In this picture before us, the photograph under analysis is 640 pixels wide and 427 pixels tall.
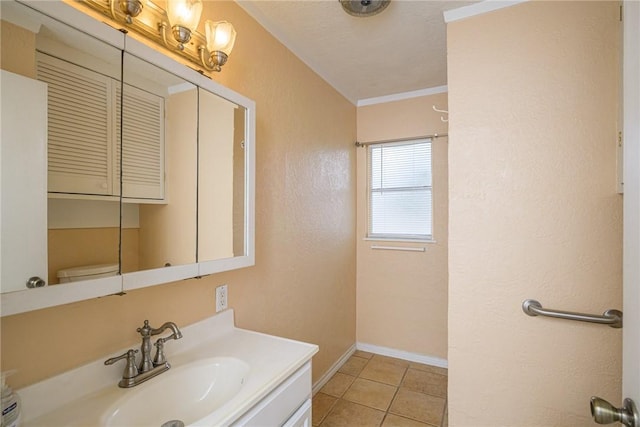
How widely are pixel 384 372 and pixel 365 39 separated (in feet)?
8.68

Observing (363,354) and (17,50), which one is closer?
(17,50)

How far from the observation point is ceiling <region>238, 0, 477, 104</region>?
160 cm

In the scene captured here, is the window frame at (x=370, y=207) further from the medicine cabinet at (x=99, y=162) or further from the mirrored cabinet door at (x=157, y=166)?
the mirrored cabinet door at (x=157, y=166)

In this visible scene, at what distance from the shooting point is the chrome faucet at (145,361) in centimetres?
98

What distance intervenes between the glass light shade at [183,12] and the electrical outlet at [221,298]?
113cm

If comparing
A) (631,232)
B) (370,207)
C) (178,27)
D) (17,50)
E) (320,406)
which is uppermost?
(178,27)

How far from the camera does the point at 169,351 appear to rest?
1.17 meters

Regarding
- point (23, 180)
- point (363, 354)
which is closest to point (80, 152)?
point (23, 180)

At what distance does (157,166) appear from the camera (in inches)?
41.9

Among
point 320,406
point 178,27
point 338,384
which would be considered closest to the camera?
point 178,27

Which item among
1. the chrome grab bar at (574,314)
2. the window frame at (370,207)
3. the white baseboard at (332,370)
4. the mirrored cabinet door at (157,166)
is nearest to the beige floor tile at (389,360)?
the white baseboard at (332,370)

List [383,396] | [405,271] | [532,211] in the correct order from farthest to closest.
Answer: [405,271], [383,396], [532,211]

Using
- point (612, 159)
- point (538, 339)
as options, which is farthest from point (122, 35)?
point (538, 339)

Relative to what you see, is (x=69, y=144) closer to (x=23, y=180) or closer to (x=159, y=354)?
(x=23, y=180)
